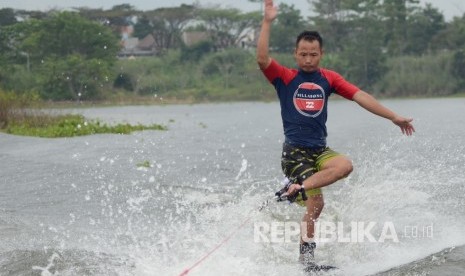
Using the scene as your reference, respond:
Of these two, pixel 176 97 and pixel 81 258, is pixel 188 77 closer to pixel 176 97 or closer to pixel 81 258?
pixel 176 97

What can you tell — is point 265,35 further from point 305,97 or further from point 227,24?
point 227,24

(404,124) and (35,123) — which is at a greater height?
(404,124)

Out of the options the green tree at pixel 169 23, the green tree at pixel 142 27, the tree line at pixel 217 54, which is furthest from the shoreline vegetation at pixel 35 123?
the green tree at pixel 142 27

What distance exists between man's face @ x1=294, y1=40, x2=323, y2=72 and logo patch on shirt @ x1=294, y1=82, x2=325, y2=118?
0.15 metres

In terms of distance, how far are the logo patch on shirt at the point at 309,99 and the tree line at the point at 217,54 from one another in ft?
205

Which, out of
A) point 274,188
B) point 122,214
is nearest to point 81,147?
point 274,188

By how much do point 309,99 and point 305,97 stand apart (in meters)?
0.04

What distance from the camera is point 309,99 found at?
7746mm

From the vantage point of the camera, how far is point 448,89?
81438 millimetres

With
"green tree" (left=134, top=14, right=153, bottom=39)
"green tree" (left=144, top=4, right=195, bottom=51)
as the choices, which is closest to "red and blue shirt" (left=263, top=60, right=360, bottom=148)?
"green tree" (left=144, top=4, right=195, bottom=51)

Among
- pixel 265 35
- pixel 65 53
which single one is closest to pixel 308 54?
pixel 265 35

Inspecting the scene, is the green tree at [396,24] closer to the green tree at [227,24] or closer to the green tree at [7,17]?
the green tree at [227,24]

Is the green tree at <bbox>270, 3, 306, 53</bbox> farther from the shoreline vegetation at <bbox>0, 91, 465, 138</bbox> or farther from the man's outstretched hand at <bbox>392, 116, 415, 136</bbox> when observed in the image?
the man's outstretched hand at <bbox>392, 116, 415, 136</bbox>

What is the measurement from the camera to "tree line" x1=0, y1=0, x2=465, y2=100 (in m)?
77.8
